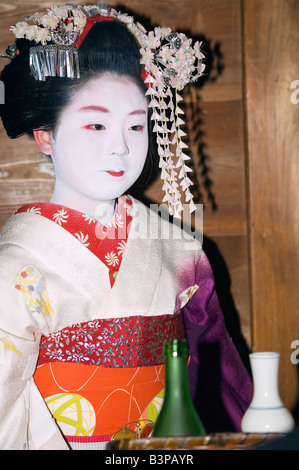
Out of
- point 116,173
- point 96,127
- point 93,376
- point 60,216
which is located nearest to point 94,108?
point 96,127

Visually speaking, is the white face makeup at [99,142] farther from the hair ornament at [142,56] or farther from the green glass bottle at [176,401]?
the green glass bottle at [176,401]

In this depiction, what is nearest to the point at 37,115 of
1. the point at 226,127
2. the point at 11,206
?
the point at 11,206

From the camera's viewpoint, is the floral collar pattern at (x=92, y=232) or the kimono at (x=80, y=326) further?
the floral collar pattern at (x=92, y=232)

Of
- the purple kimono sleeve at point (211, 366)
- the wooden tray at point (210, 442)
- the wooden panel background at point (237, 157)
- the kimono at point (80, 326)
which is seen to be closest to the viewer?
the wooden tray at point (210, 442)

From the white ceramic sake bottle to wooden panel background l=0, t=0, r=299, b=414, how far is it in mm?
862

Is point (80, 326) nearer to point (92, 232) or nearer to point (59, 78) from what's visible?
point (92, 232)

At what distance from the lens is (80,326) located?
1375mm

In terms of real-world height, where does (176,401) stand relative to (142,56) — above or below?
below

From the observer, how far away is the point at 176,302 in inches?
58.7

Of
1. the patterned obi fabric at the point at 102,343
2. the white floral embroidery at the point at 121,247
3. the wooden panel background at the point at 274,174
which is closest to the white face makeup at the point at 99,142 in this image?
the white floral embroidery at the point at 121,247

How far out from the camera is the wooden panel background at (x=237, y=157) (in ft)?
6.13

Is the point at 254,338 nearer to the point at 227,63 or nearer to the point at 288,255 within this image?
the point at 288,255

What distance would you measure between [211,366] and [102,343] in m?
0.34

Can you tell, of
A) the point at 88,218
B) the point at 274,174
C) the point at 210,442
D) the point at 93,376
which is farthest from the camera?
the point at 274,174
